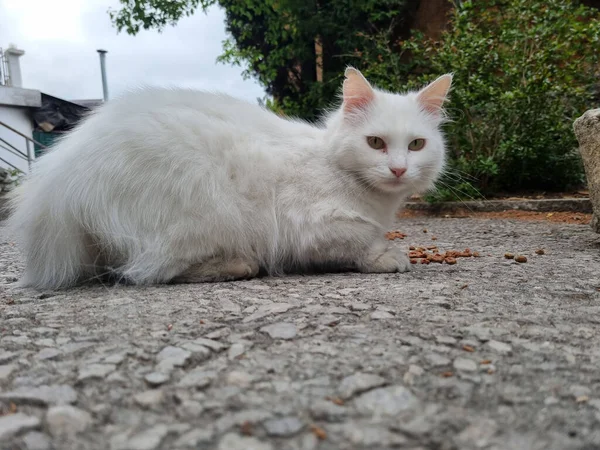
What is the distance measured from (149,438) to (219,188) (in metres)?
1.65

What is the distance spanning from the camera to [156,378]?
133 cm

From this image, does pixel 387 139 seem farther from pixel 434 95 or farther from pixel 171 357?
pixel 171 357

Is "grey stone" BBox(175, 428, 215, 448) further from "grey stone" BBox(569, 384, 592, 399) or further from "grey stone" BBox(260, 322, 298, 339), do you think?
"grey stone" BBox(569, 384, 592, 399)

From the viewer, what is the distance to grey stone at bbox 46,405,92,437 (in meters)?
1.09

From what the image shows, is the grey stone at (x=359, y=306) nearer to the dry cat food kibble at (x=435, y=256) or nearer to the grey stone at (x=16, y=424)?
the grey stone at (x=16, y=424)

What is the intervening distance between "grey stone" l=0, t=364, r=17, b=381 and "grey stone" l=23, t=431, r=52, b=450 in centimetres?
38

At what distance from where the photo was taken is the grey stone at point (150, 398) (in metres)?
1.20

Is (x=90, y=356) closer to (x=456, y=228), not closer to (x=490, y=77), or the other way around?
(x=456, y=228)

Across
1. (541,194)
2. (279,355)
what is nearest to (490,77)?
(541,194)

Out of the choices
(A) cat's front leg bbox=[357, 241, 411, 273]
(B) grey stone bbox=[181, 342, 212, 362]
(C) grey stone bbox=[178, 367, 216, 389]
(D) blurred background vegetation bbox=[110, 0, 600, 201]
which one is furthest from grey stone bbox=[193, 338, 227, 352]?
(D) blurred background vegetation bbox=[110, 0, 600, 201]

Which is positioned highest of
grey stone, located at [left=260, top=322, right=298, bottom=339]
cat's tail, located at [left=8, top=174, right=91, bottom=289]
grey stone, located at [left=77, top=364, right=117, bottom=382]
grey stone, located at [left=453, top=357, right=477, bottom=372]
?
cat's tail, located at [left=8, top=174, right=91, bottom=289]

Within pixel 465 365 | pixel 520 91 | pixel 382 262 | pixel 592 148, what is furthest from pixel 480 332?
pixel 520 91

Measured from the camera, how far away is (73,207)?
7.89 ft

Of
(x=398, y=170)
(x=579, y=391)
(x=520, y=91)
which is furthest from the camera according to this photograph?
(x=520, y=91)
